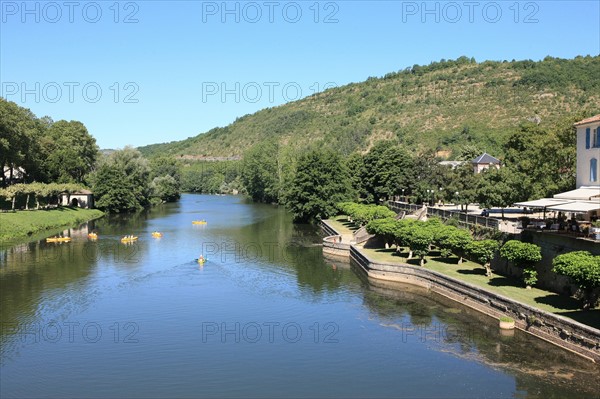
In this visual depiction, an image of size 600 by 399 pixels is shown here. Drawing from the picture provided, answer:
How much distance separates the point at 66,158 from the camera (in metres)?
108

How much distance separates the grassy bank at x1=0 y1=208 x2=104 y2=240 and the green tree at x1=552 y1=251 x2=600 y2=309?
5782cm

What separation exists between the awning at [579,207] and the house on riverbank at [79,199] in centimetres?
8694

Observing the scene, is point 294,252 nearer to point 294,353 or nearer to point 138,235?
point 138,235

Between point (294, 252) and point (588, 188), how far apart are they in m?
29.2

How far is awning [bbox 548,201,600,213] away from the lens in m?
34.9

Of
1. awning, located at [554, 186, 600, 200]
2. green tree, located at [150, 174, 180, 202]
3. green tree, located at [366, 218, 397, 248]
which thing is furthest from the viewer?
green tree, located at [150, 174, 180, 202]

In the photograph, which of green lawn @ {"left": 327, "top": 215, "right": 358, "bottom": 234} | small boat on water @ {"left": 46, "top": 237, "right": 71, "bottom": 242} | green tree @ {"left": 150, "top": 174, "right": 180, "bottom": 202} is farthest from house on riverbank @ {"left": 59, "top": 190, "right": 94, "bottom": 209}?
green lawn @ {"left": 327, "top": 215, "right": 358, "bottom": 234}

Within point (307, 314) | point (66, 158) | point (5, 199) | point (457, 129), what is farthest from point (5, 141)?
point (457, 129)

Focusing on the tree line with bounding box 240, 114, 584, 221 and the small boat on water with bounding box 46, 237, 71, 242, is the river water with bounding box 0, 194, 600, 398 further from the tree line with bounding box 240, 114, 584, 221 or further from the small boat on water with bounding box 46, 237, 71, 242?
the tree line with bounding box 240, 114, 584, 221

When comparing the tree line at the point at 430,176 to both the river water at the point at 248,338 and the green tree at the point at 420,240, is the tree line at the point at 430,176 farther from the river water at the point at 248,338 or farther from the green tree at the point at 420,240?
the river water at the point at 248,338

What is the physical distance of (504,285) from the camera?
38844 mm

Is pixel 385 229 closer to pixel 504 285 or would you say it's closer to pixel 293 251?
pixel 293 251

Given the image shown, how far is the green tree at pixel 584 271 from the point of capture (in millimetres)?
29656

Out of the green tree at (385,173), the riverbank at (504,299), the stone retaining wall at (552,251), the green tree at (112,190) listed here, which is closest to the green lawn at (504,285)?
the riverbank at (504,299)
